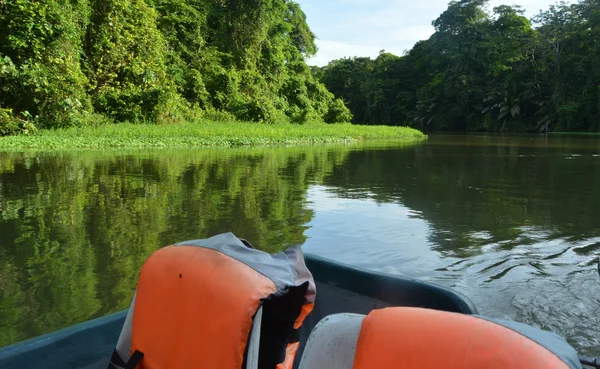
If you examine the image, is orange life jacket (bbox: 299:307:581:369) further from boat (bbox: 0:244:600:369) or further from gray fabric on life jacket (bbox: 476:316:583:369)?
boat (bbox: 0:244:600:369)

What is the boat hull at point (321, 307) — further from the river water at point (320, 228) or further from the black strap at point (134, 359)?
the river water at point (320, 228)

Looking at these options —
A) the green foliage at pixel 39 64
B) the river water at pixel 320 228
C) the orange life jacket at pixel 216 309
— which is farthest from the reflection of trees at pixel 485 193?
the green foliage at pixel 39 64

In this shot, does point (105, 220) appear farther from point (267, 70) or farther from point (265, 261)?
point (267, 70)

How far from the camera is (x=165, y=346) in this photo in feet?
5.48

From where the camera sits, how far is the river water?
338 centimetres

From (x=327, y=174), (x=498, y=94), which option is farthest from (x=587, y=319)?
(x=498, y=94)

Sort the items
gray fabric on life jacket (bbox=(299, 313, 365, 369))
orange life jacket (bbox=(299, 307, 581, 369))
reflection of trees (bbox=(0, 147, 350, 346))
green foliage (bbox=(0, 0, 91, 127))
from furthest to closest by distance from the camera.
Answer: green foliage (bbox=(0, 0, 91, 127)), reflection of trees (bbox=(0, 147, 350, 346)), gray fabric on life jacket (bbox=(299, 313, 365, 369)), orange life jacket (bbox=(299, 307, 581, 369))

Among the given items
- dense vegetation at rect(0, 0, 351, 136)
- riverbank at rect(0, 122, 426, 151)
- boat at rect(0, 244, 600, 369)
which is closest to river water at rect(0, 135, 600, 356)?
boat at rect(0, 244, 600, 369)

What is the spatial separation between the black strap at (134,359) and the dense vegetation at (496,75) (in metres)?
40.4

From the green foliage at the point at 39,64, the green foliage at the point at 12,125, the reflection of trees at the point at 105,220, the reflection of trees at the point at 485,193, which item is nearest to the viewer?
the reflection of trees at the point at 105,220

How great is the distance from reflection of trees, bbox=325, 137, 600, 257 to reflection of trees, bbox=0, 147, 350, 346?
4.58 feet

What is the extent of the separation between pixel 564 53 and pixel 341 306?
1702 inches

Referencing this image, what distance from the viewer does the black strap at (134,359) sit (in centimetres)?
168

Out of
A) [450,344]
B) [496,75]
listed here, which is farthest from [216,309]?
[496,75]
